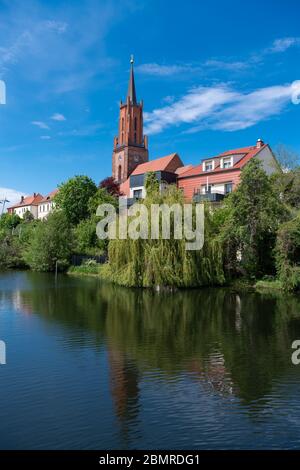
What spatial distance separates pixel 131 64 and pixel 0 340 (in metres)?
72.8

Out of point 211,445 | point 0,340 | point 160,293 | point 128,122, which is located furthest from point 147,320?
point 128,122

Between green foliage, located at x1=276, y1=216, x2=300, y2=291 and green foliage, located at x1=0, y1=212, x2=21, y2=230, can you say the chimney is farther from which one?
green foliage, located at x1=0, y1=212, x2=21, y2=230

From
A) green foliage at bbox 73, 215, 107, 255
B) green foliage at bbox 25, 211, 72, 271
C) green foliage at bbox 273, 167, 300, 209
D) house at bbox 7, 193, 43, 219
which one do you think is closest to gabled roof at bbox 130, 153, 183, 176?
green foliage at bbox 73, 215, 107, 255

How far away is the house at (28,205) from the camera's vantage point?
326 feet

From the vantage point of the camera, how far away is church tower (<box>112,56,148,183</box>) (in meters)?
75.8

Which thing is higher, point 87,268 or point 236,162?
point 236,162

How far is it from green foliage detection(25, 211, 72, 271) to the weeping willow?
17.4 meters

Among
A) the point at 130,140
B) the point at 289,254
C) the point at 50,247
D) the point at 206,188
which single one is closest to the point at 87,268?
the point at 50,247

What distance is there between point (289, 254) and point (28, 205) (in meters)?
81.3

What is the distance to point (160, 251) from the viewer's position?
96.6 feet

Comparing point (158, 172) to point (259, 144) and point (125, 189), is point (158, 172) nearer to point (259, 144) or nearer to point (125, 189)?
point (259, 144)

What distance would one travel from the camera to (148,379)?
11.2 m

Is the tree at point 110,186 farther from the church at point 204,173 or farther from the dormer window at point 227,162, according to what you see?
the dormer window at point 227,162

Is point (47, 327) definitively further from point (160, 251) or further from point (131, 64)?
point (131, 64)
